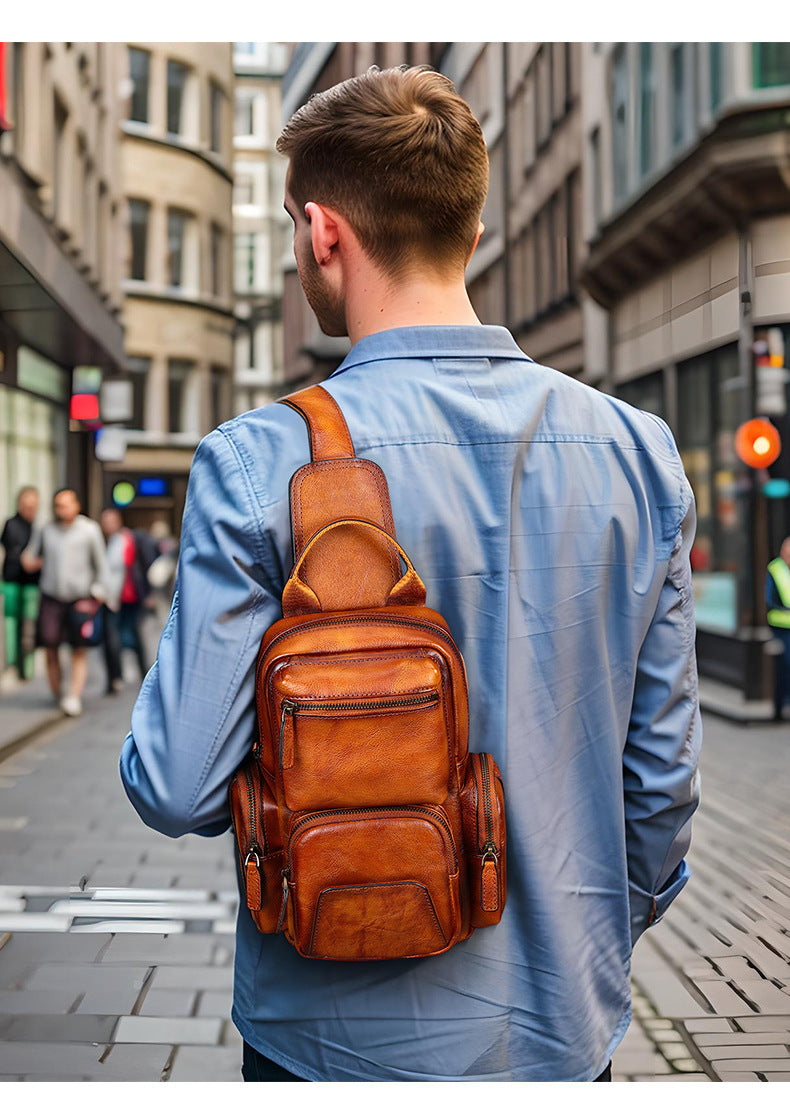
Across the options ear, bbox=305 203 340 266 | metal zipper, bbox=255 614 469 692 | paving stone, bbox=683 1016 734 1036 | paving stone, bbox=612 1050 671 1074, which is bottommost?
paving stone, bbox=612 1050 671 1074

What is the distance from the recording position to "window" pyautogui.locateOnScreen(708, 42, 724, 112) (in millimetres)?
2969

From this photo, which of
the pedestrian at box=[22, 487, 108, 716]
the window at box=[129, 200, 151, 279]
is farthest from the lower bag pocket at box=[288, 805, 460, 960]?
the pedestrian at box=[22, 487, 108, 716]

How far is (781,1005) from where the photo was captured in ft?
8.87

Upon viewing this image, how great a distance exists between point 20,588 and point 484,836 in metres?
7.36

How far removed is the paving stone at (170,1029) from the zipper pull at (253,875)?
207 cm

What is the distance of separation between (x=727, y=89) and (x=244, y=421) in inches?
103

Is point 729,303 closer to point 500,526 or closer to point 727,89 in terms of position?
point 727,89

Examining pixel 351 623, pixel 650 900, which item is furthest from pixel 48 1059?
pixel 351 623

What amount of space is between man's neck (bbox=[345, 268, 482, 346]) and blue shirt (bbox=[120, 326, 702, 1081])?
0.06ft

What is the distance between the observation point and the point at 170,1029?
10.5ft

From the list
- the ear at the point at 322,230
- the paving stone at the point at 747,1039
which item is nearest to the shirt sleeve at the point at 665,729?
the ear at the point at 322,230

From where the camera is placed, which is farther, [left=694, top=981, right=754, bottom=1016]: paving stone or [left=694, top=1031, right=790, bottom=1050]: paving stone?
[left=694, top=981, right=754, bottom=1016]: paving stone

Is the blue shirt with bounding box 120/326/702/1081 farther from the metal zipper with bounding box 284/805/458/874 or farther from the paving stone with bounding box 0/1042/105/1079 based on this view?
the paving stone with bounding box 0/1042/105/1079
